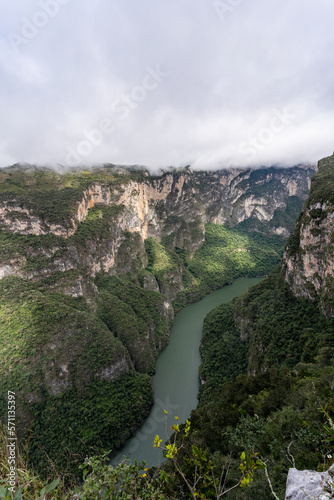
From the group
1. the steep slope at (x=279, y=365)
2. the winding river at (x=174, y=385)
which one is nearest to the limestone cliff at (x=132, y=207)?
the winding river at (x=174, y=385)

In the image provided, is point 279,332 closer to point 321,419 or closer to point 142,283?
point 321,419

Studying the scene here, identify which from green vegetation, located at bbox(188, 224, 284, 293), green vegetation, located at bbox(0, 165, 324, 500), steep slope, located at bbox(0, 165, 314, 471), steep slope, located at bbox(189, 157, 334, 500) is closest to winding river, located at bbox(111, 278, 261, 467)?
green vegetation, located at bbox(0, 165, 324, 500)

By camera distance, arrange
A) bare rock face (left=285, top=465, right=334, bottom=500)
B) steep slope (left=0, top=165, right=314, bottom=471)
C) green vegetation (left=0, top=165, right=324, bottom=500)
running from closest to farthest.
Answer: bare rock face (left=285, top=465, right=334, bottom=500), green vegetation (left=0, top=165, right=324, bottom=500), steep slope (left=0, top=165, right=314, bottom=471)

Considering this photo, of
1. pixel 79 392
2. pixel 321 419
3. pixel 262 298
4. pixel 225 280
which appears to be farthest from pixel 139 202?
pixel 321 419

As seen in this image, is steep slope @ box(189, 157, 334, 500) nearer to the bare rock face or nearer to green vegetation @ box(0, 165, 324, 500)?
green vegetation @ box(0, 165, 324, 500)

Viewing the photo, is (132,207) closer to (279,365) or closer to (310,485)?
(279,365)

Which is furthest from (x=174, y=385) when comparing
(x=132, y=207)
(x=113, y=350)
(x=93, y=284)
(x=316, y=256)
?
(x=132, y=207)

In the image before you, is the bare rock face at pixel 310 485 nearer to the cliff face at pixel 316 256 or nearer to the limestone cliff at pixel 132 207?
the cliff face at pixel 316 256
